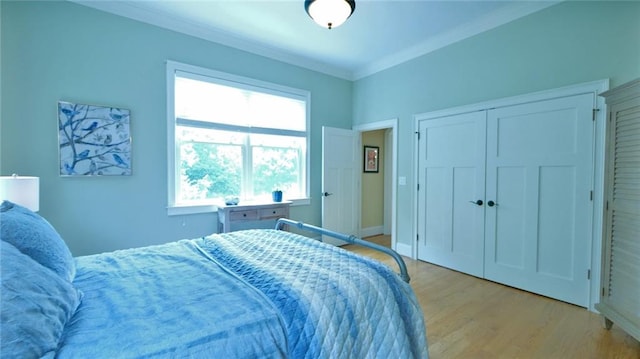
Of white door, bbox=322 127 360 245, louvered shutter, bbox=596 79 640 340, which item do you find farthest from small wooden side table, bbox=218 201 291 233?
louvered shutter, bbox=596 79 640 340

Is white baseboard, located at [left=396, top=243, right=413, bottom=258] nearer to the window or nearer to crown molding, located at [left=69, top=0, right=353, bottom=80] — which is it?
the window

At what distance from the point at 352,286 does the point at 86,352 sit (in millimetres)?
910

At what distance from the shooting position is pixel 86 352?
0.80 m

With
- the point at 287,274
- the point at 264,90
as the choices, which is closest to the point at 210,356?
the point at 287,274

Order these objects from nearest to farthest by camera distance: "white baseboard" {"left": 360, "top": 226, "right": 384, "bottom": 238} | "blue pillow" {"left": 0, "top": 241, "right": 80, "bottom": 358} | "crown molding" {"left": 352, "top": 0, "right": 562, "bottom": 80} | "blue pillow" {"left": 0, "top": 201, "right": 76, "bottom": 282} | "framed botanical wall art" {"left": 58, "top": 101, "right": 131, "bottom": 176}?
"blue pillow" {"left": 0, "top": 241, "right": 80, "bottom": 358}, "blue pillow" {"left": 0, "top": 201, "right": 76, "bottom": 282}, "framed botanical wall art" {"left": 58, "top": 101, "right": 131, "bottom": 176}, "crown molding" {"left": 352, "top": 0, "right": 562, "bottom": 80}, "white baseboard" {"left": 360, "top": 226, "right": 384, "bottom": 238}

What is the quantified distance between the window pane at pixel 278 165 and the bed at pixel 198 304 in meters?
2.41

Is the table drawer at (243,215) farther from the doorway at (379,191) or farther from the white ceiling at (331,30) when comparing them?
the doorway at (379,191)

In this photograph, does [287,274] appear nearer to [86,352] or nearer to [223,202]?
[86,352]

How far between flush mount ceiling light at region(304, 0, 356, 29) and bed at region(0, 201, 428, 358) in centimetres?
181

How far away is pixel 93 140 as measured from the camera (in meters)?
2.82

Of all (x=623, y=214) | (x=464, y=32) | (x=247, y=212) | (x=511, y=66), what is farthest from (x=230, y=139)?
(x=623, y=214)

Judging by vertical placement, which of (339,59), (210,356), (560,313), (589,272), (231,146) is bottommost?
(560,313)

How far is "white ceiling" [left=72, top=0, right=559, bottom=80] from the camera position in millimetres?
2884

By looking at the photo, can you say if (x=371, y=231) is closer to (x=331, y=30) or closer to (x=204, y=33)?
(x=331, y=30)
